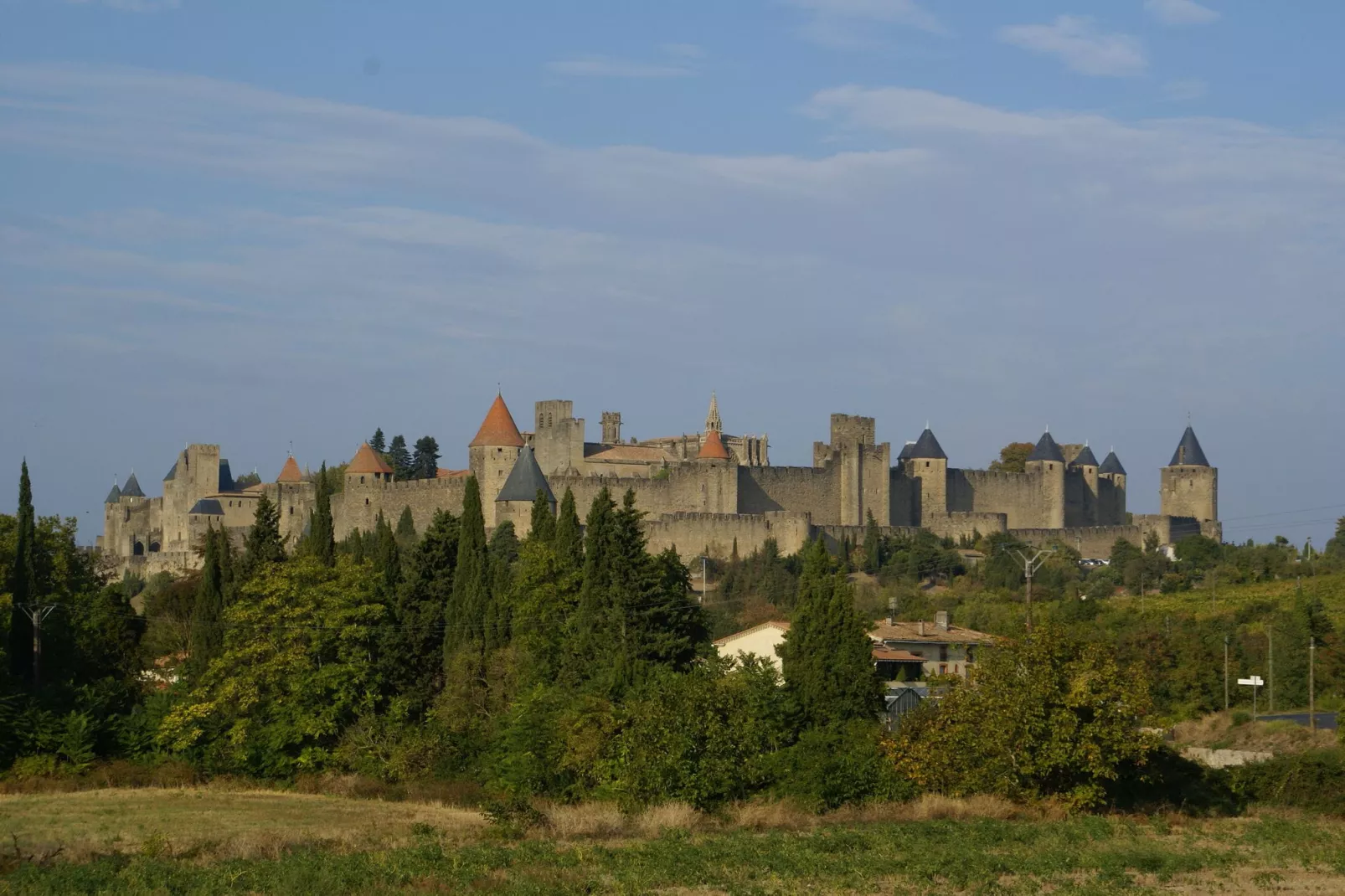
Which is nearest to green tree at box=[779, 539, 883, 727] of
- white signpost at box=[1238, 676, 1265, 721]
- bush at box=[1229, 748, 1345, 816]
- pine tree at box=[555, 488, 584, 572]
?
bush at box=[1229, 748, 1345, 816]

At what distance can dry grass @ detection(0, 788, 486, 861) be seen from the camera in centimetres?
2097

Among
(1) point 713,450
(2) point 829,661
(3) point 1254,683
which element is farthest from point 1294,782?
(1) point 713,450

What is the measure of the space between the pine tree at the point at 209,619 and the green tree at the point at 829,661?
10765 mm

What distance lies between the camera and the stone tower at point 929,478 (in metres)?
70.8

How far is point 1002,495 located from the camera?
72312 mm

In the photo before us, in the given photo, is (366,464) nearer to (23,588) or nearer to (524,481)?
(524,481)

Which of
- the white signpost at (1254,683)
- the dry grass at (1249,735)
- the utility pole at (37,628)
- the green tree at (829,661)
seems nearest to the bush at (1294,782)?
the dry grass at (1249,735)

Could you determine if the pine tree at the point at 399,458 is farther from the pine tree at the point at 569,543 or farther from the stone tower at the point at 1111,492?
the pine tree at the point at 569,543

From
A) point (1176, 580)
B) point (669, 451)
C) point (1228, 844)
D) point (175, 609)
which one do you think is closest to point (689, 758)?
point (1228, 844)

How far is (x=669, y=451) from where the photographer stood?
75.2 m

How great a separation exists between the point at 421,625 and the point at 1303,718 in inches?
629

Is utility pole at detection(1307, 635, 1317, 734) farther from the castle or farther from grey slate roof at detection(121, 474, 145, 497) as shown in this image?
grey slate roof at detection(121, 474, 145, 497)

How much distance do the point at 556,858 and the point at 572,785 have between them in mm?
8361

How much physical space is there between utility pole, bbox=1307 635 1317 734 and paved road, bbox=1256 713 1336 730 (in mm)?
97
